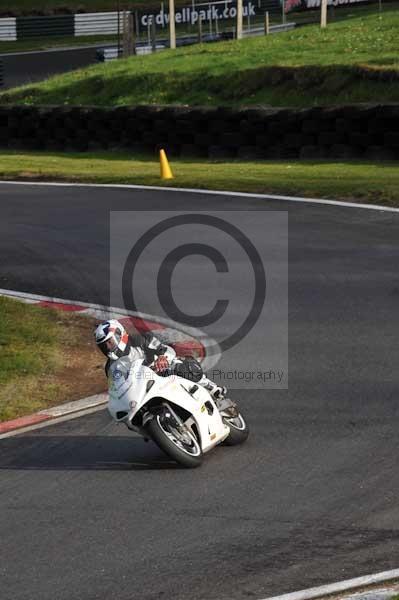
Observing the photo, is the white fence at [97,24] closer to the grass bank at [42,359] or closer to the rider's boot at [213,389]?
the grass bank at [42,359]

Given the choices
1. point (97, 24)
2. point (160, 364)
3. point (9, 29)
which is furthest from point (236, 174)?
point (9, 29)

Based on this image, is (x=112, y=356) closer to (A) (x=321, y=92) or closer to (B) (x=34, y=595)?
(B) (x=34, y=595)

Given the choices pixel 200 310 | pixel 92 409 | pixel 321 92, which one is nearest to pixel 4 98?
pixel 321 92

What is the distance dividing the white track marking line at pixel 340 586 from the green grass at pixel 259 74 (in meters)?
18.4

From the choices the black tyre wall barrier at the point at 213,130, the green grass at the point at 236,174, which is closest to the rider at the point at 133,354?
the green grass at the point at 236,174

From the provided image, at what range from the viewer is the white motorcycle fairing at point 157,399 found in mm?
8312

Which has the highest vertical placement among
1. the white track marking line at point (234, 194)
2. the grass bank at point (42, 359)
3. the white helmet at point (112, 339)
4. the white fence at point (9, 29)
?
the white fence at point (9, 29)

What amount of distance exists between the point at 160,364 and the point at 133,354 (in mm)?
204

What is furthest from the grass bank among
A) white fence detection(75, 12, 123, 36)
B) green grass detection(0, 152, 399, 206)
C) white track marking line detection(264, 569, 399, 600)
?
white fence detection(75, 12, 123, 36)

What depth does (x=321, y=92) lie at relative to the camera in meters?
25.3

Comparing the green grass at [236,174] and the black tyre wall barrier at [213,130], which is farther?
the black tyre wall barrier at [213,130]

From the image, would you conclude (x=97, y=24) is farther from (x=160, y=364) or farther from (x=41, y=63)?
(x=160, y=364)

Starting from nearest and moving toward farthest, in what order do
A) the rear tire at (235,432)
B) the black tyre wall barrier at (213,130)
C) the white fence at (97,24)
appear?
the rear tire at (235,432)
the black tyre wall barrier at (213,130)
the white fence at (97,24)

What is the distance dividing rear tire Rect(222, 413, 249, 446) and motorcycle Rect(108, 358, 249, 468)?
62 mm
